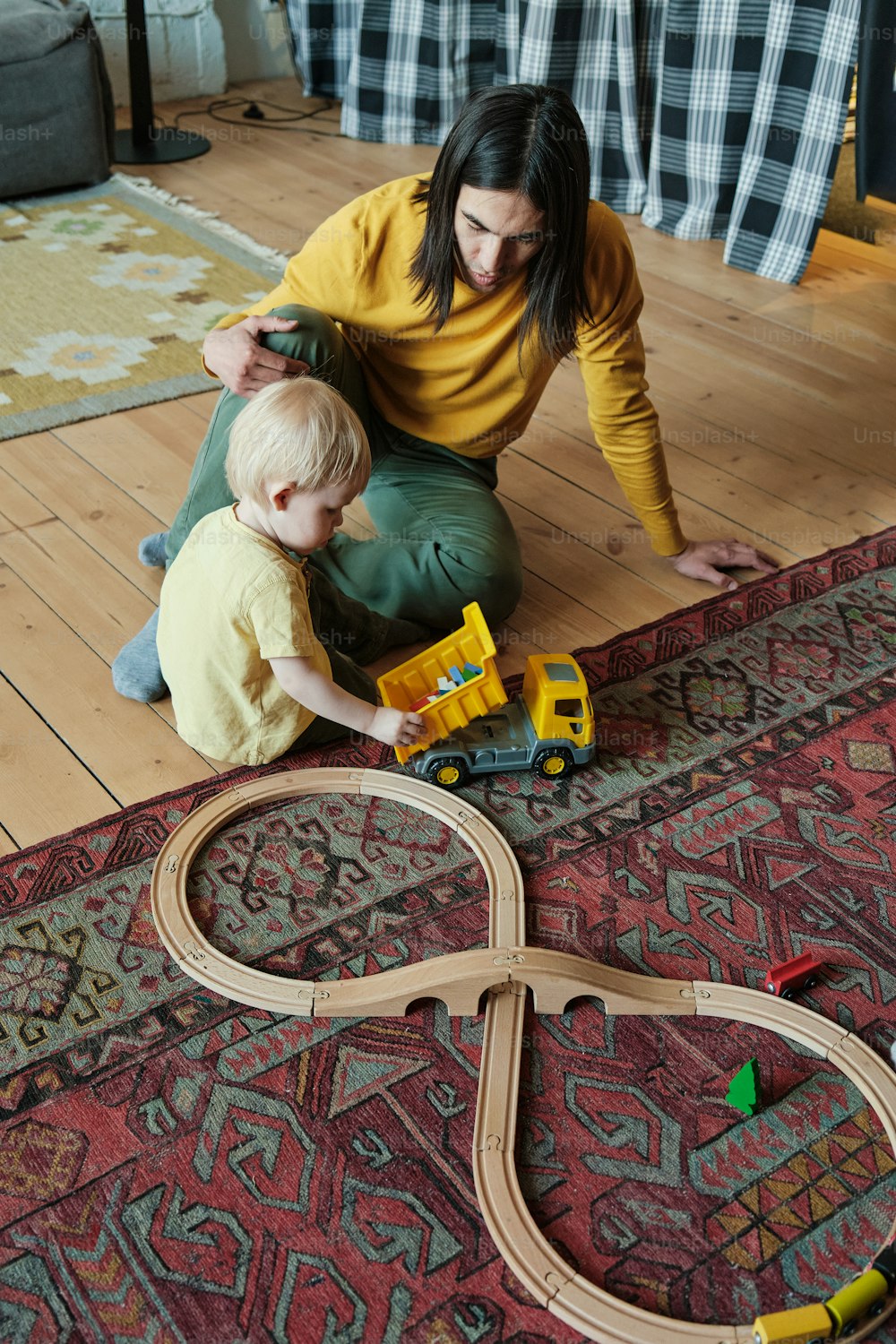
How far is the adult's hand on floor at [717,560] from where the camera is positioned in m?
1.94

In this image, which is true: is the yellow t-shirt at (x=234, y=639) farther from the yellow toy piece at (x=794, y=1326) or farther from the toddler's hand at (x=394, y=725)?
the yellow toy piece at (x=794, y=1326)

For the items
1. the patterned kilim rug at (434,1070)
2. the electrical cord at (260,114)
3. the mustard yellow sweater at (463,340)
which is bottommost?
the patterned kilim rug at (434,1070)

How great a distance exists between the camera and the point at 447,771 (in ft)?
4.94

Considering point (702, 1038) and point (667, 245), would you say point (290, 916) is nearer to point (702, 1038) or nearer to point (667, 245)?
point (702, 1038)

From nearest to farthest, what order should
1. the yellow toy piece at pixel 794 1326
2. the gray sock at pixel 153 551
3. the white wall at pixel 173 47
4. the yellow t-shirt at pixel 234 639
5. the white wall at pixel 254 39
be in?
the yellow toy piece at pixel 794 1326 → the yellow t-shirt at pixel 234 639 → the gray sock at pixel 153 551 → the white wall at pixel 173 47 → the white wall at pixel 254 39

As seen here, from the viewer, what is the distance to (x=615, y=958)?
4.31 feet

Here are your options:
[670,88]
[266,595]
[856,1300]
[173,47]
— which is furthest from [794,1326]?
[173,47]

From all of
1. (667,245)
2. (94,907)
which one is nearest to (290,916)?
(94,907)

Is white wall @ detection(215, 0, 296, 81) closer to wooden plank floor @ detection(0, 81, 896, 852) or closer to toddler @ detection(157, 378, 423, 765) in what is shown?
wooden plank floor @ detection(0, 81, 896, 852)

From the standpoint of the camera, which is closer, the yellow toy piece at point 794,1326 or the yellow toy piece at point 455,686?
the yellow toy piece at point 794,1326

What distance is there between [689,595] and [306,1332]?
1247 mm

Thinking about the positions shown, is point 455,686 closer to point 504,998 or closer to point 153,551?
point 504,998

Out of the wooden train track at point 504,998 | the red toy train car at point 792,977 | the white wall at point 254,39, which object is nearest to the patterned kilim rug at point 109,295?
the white wall at point 254,39

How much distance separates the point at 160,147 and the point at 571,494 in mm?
2231
